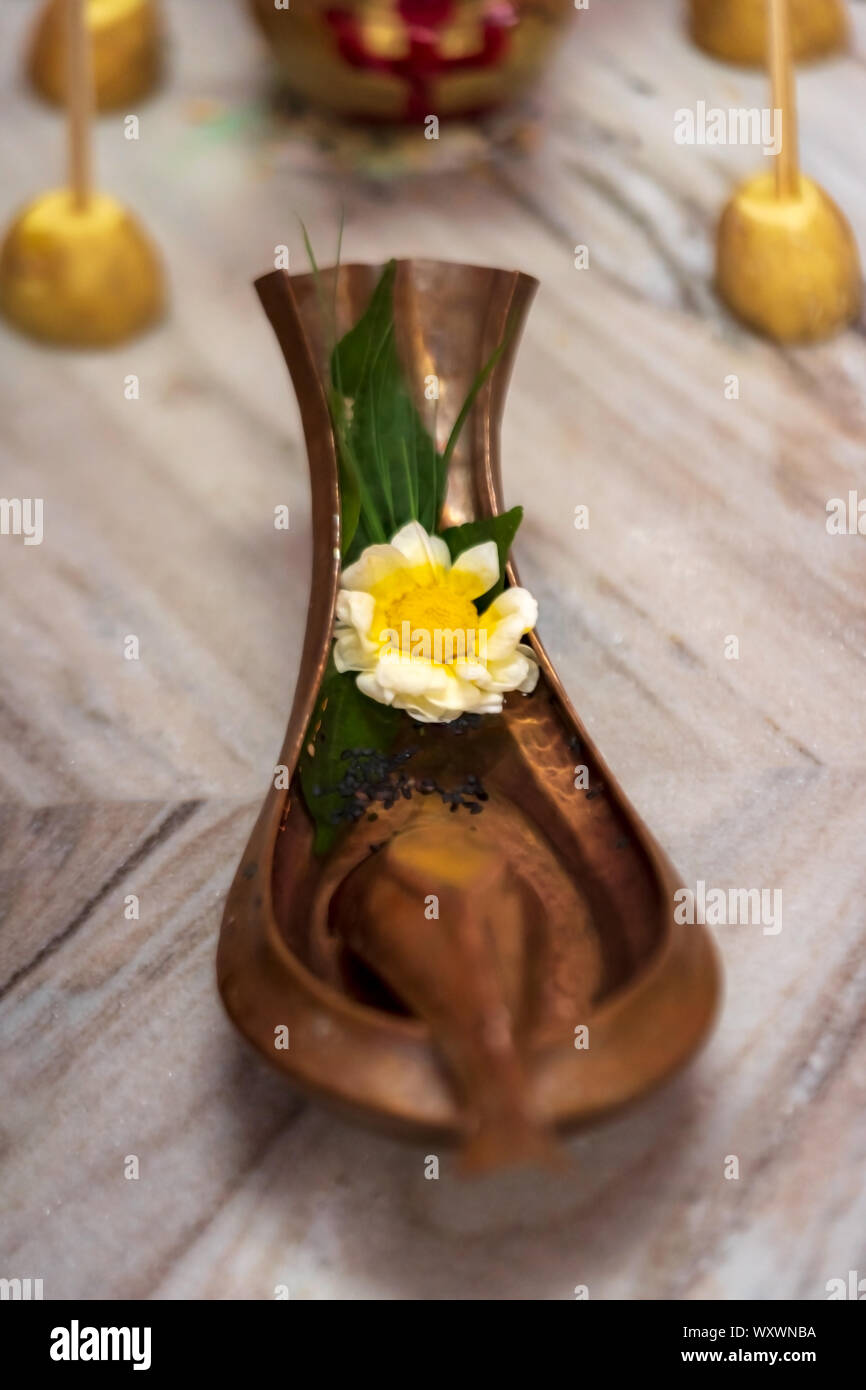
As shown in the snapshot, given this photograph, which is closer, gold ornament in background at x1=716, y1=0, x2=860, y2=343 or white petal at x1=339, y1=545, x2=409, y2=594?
white petal at x1=339, y1=545, x2=409, y2=594

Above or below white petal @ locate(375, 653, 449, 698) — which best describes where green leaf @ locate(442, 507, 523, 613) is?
above

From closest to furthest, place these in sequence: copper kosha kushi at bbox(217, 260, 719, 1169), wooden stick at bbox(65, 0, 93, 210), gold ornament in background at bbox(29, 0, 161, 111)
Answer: copper kosha kushi at bbox(217, 260, 719, 1169) → wooden stick at bbox(65, 0, 93, 210) → gold ornament in background at bbox(29, 0, 161, 111)


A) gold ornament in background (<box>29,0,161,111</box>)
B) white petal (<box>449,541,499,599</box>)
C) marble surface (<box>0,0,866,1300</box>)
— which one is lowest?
marble surface (<box>0,0,866,1300</box>)

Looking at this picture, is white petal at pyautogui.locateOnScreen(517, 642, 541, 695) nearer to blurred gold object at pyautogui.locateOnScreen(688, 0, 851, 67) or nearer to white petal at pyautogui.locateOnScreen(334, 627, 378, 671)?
white petal at pyautogui.locateOnScreen(334, 627, 378, 671)

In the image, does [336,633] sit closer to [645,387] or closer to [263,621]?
[263,621]

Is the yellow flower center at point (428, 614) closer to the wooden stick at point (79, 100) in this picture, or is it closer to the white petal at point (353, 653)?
the white petal at point (353, 653)

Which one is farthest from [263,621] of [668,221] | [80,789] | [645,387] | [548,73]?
[548,73]

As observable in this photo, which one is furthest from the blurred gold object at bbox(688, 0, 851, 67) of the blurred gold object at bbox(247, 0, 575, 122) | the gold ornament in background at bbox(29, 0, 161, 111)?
the gold ornament in background at bbox(29, 0, 161, 111)

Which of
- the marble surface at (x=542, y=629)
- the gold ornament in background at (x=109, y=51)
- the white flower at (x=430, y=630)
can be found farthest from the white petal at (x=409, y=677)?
the gold ornament in background at (x=109, y=51)
